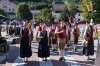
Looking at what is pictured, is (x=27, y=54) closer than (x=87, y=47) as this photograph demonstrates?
Yes

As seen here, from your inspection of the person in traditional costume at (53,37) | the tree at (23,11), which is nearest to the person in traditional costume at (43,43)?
the person in traditional costume at (53,37)

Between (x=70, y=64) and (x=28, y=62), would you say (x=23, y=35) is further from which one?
(x=70, y=64)

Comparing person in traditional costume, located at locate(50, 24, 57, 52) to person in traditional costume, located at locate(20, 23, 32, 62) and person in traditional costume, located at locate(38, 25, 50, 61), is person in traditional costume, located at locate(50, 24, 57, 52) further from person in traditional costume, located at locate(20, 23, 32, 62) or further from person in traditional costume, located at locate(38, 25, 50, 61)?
person in traditional costume, located at locate(20, 23, 32, 62)

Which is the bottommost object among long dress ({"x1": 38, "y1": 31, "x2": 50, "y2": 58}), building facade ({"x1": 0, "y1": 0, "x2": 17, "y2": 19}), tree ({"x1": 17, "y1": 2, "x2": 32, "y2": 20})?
long dress ({"x1": 38, "y1": 31, "x2": 50, "y2": 58})

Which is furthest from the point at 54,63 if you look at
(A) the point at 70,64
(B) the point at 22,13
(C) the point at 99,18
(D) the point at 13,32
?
(B) the point at 22,13

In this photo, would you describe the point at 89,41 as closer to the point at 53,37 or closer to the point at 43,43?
the point at 43,43

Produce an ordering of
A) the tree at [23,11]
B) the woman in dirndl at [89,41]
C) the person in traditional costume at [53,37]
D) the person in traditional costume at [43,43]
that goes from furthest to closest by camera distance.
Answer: the tree at [23,11]
the person in traditional costume at [53,37]
the woman in dirndl at [89,41]
the person in traditional costume at [43,43]

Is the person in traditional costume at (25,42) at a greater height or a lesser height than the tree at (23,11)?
lesser

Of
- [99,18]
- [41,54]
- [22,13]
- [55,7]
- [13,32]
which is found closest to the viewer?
[41,54]

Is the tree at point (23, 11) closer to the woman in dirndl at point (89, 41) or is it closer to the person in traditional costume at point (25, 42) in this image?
the woman in dirndl at point (89, 41)

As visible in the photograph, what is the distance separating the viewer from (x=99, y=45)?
5.81m

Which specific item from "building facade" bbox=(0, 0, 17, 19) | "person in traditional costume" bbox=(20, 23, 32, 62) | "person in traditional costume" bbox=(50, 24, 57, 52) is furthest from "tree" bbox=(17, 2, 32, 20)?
"person in traditional costume" bbox=(20, 23, 32, 62)

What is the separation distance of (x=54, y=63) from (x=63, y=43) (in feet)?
3.65

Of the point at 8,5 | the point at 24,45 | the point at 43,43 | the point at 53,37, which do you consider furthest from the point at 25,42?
the point at 8,5
